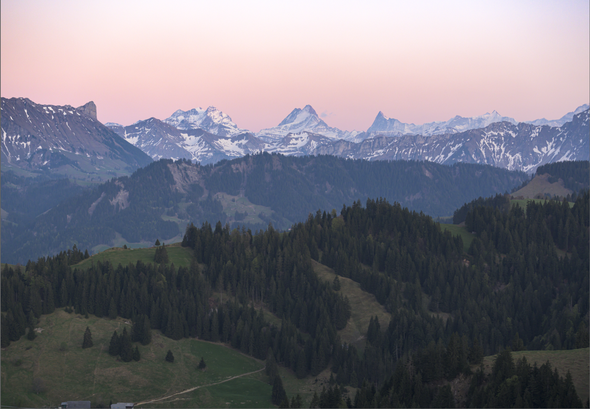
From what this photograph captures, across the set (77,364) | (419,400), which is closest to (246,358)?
(77,364)

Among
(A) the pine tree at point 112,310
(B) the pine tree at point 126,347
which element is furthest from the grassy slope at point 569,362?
(A) the pine tree at point 112,310

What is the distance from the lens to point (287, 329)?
193250mm

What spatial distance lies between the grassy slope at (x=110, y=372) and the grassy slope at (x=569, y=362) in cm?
7279

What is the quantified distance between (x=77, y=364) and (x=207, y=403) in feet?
135

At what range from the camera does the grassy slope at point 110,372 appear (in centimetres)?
14662

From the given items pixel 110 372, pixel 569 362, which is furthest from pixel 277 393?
pixel 569 362

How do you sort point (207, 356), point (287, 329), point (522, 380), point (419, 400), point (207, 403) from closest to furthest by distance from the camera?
point (522, 380) → point (419, 400) → point (207, 403) → point (207, 356) → point (287, 329)

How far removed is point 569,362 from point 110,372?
397 feet

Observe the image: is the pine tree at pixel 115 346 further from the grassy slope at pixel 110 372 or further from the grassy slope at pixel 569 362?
the grassy slope at pixel 569 362

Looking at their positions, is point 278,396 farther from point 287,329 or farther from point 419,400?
point 419,400

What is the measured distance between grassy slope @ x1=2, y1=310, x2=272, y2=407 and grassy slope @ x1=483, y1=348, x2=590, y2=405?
239ft

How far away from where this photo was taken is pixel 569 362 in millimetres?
109438

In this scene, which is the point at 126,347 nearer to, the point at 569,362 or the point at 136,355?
the point at 136,355

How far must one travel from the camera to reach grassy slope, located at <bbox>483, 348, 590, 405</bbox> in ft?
332
